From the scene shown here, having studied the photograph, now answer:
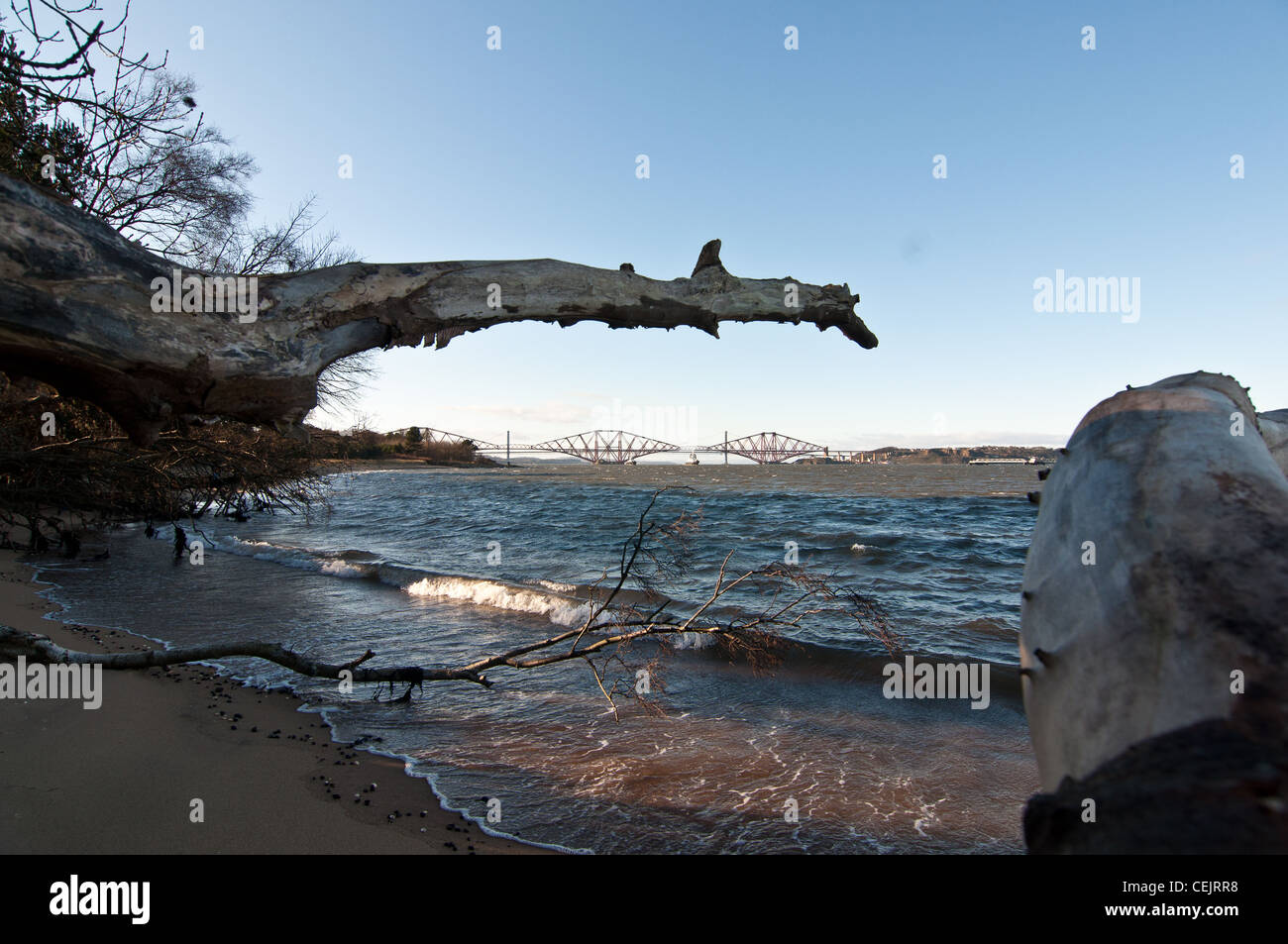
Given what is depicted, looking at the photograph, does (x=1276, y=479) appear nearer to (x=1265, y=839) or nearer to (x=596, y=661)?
(x=1265, y=839)

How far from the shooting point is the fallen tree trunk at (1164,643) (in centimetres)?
91

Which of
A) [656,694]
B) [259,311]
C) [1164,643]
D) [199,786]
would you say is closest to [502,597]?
[656,694]

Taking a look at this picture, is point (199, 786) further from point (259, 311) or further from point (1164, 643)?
point (1164, 643)

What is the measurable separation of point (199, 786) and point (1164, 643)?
612cm

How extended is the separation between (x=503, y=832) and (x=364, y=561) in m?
13.9

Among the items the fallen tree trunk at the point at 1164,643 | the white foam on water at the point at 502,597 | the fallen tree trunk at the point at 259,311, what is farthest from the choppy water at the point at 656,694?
the fallen tree trunk at the point at 1164,643

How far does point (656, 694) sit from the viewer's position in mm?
8125

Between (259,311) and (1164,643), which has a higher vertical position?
A: (259,311)

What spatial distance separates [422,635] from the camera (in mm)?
10773

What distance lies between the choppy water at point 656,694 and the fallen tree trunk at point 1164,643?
3.57 meters

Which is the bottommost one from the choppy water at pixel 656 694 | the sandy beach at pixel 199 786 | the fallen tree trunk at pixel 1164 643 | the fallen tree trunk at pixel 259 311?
the choppy water at pixel 656 694

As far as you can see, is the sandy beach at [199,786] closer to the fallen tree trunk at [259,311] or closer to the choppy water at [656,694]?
the choppy water at [656,694]
